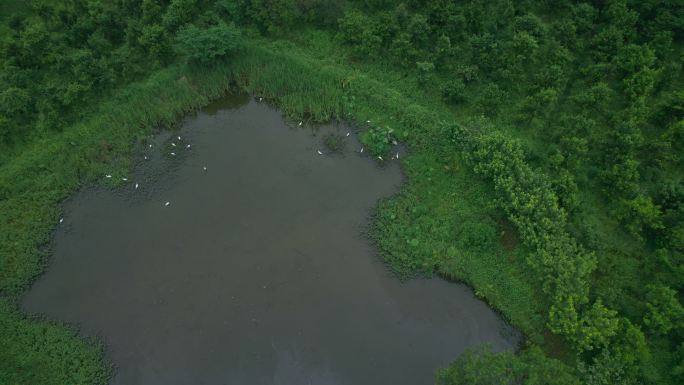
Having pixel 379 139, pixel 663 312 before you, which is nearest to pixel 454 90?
pixel 379 139

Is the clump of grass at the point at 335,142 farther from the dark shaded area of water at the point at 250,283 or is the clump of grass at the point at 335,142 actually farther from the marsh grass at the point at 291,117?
the marsh grass at the point at 291,117

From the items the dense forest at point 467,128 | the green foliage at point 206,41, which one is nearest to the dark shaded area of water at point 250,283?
the dense forest at point 467,128

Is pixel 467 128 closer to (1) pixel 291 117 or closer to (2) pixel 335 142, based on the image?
(2) pixel 335 142

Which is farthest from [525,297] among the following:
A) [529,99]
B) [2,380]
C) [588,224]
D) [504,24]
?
[2,380]

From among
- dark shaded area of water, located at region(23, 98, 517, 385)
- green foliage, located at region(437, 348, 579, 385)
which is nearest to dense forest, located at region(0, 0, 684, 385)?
green foliage, located at region(437, 348, 579, 385)

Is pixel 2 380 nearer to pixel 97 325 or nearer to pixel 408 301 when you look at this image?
pixel 97 325
